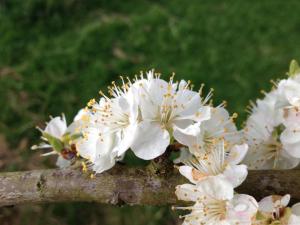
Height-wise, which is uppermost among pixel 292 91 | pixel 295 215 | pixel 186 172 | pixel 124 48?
pixel 124 48

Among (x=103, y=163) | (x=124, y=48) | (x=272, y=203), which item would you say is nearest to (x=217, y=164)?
(x=272, y=203)

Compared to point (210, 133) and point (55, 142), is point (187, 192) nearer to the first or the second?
point (210, 133)

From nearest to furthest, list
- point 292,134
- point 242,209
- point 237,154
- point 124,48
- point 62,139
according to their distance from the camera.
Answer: point 242,209, point 237,154, point 292,134, point 62,139, point 124,48

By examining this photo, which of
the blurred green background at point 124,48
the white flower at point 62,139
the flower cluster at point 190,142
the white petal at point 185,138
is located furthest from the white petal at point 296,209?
the blurred green background at point 124,48

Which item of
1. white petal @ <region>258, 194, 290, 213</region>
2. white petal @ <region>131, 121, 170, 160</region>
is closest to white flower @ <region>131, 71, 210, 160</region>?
white petal @ <region>131, 121, 170, 160</region>

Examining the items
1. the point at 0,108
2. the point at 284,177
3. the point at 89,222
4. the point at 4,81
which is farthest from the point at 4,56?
the point at 284,177
